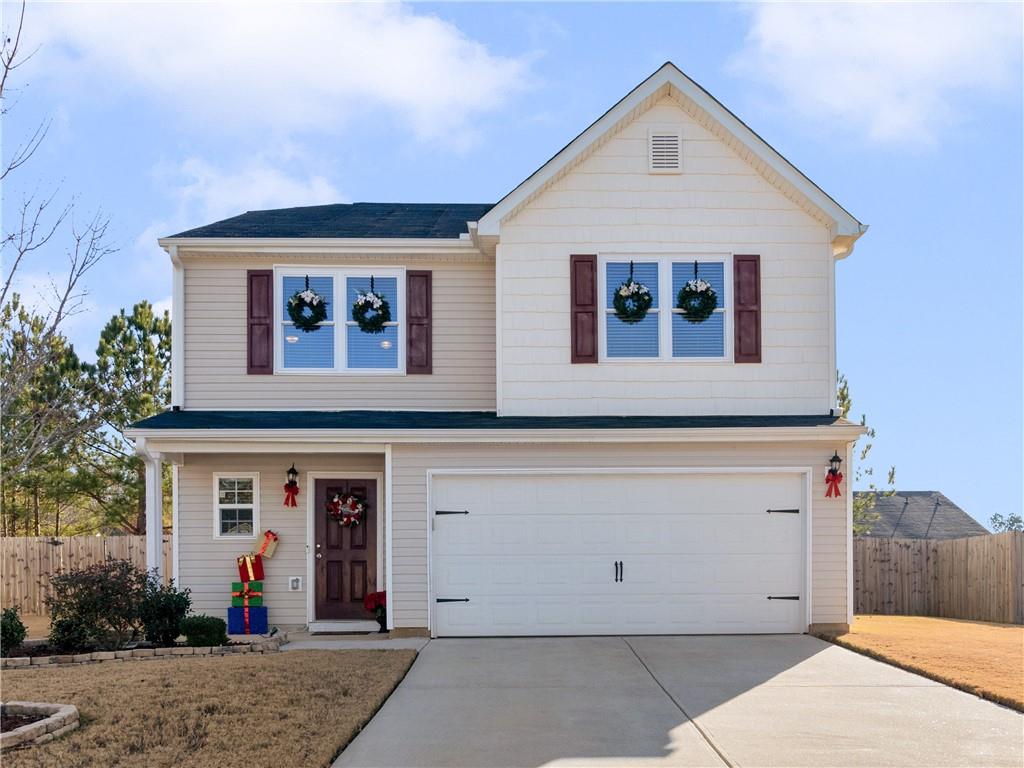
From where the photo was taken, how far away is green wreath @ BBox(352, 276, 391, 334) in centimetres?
1512

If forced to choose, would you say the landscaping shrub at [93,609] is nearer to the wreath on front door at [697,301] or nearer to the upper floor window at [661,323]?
the upper floor window at [661,323]

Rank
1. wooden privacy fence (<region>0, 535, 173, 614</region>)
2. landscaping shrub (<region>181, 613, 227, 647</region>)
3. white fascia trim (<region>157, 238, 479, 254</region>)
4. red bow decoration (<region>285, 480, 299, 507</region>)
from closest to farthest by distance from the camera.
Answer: landscaping shrub (<region>181, 613, 227, 647</region>) → red bow decoration (<region>285, 480, 299, 507</region>) → white fascia trim (<region>157, 238, 479, 254</region>) → wooden privacy fence (<region>0, 535, 173, 614</region>)

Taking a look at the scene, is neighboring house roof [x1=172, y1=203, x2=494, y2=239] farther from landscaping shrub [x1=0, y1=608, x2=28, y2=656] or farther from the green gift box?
landscaping shrub [x1=0, y1=608, x2=28, y2=656]

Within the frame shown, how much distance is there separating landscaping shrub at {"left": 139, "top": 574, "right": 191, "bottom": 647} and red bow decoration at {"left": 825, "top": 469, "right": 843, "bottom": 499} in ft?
27.0

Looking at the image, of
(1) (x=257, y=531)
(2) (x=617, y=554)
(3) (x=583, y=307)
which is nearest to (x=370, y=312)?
(3) (x=583, y=307)

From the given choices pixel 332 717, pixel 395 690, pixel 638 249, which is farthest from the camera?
pixel 638 249

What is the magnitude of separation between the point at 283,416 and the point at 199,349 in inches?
69.1

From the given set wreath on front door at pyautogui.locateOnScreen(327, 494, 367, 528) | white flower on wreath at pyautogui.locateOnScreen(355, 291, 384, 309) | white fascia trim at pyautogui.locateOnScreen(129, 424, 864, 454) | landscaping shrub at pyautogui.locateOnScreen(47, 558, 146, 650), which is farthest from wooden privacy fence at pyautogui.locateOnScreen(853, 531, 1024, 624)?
landscaping shrub at pyautogui.locateOnScreen(47, 558, 146, 650)

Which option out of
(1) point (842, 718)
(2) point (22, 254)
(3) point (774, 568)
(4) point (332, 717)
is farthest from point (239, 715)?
(3) point (774, 568)

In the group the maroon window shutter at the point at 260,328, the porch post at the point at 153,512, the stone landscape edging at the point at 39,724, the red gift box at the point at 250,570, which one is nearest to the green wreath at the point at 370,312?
the maroon window shutter at the point at 260,328

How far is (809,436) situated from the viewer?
44.5 feet

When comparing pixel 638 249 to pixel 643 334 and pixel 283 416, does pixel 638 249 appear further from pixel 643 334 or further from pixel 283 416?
pixel 283 416

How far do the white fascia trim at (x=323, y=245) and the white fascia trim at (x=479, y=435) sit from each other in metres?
2.92

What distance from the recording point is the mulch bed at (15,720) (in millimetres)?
8430
